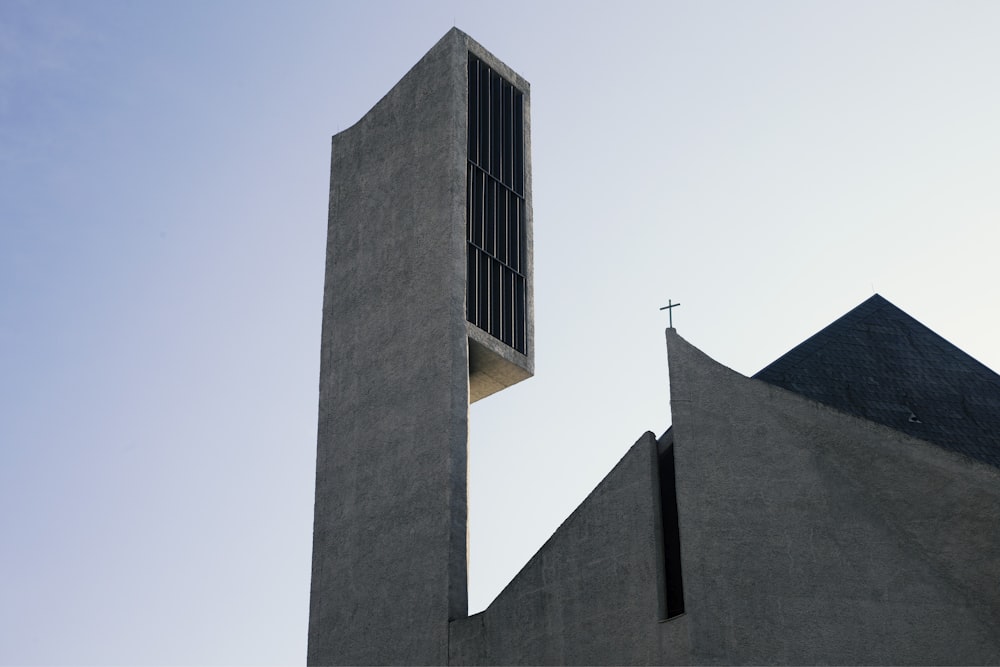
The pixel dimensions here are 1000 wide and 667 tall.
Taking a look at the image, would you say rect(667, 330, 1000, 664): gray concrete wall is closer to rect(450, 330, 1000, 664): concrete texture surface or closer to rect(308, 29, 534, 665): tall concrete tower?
rect(450, 330, 1000, 664): concrete texture surface

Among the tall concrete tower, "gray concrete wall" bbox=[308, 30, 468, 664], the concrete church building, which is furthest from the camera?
the tall concrete tower

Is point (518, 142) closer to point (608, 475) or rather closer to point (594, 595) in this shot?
point (608, 475)

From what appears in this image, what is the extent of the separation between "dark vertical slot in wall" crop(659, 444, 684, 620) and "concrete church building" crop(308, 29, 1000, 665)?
3 centimetres

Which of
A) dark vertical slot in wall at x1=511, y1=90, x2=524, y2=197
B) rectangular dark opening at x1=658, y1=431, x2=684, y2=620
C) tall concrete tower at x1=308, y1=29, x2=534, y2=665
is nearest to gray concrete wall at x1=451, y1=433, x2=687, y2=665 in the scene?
rectangular dark opening at x1=658, y1=431, x2=684, y2=620

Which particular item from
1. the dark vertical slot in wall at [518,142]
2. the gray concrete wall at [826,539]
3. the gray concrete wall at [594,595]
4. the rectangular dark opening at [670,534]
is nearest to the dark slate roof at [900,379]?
the gray concrete wall at [826,539]

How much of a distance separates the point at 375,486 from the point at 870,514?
9.31 meters

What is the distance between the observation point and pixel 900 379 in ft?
83.3

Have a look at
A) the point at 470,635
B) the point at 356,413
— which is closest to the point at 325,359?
the point at 356,413

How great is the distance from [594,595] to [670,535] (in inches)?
58.3

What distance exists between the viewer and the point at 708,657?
20.0 m

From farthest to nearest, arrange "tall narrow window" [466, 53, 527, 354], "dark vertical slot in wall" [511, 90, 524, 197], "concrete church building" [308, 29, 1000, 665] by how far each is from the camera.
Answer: "dark vertical slot in wall" [511, 90, 524, 197] < "tall narrow window" [466, 53, 527, 354] < "concrete church building" [308, 29, 1000, 665]

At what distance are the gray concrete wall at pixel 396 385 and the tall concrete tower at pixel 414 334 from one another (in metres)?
0.03

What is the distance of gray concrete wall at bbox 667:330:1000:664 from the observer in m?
20.1

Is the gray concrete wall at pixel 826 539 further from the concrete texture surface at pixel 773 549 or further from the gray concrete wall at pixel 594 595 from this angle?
the gray concrete wall at pixel 594 595
